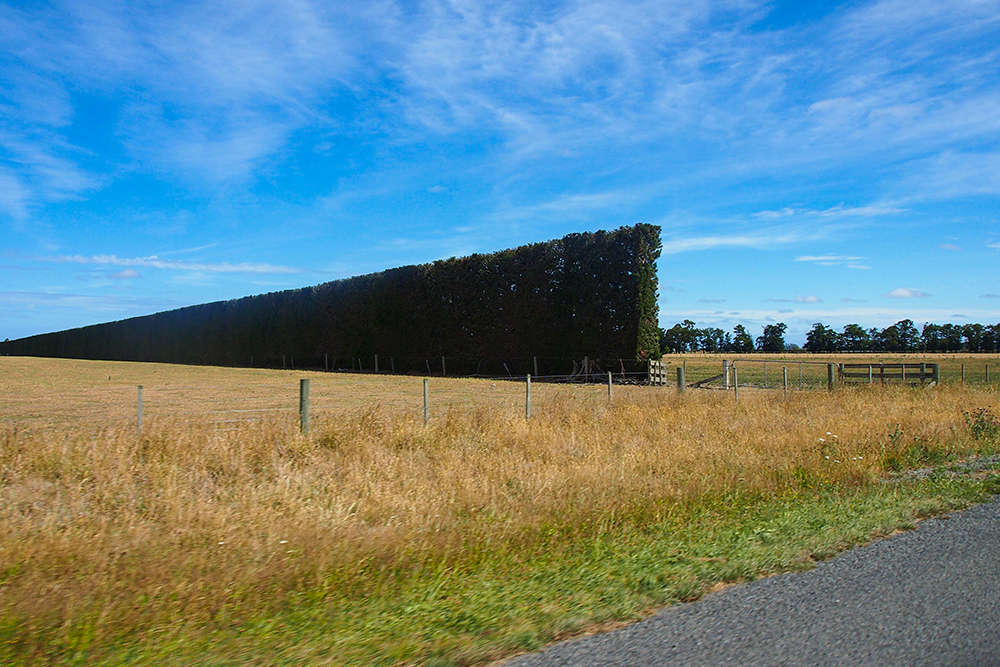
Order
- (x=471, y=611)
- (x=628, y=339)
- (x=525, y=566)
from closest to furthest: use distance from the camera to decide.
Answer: (x=471, y=611)
(x=525, y=566)
(x=628, y=339)

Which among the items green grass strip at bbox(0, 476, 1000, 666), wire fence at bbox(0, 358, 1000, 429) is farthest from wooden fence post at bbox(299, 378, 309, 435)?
green grass strip at bbox(0, 476, 1000, 666)

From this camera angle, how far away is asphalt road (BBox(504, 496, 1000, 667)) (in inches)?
138

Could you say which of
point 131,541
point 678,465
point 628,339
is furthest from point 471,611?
point 628,339

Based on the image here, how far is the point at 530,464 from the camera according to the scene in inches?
335

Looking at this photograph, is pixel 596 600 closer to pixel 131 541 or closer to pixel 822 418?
pixel 131 541

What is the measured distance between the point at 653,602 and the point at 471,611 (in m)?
1.16

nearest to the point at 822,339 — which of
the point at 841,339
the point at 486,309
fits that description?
the point at 841,339

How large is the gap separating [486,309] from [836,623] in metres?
28.0

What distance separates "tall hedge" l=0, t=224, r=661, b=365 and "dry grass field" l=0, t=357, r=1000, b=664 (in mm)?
13760

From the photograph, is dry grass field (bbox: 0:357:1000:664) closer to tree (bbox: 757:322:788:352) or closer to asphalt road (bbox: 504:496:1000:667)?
asphalt road (bbox: 504:496:1000:667)

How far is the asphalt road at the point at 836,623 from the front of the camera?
3494 mm

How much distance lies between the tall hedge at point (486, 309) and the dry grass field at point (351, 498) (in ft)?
45.1

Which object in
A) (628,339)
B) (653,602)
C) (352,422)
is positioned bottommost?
(653,602)

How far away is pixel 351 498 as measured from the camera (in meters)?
6.68
